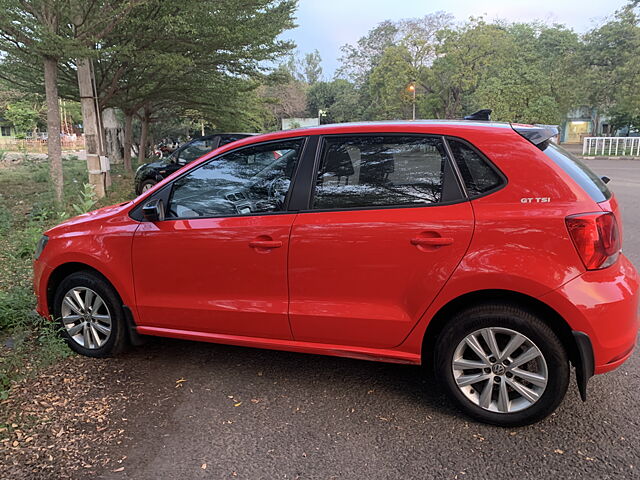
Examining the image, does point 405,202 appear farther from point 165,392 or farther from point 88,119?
point 88,119

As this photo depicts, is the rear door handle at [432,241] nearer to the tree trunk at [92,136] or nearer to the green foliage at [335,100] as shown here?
the tree trunk at [92,136]

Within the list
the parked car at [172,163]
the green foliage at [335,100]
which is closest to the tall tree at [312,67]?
the green foliage at [335,100]

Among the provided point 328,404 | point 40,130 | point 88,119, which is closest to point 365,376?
point 328,404

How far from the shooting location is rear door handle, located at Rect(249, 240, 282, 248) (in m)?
3.13

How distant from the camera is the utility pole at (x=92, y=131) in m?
11.8

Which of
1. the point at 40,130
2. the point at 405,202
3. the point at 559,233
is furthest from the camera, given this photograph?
the point at 40,130

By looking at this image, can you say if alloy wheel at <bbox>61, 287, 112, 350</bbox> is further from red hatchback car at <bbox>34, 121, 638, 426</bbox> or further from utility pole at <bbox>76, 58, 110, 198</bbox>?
utility pole at <bbox>76, 58, 110, 198</bbox>

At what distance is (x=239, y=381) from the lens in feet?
11.6

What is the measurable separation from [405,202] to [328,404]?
1418 millimetres

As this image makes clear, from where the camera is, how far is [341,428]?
293 centimetres

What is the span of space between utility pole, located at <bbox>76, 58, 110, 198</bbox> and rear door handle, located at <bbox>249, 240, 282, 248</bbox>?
1015 cm

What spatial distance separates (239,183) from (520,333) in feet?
6.89

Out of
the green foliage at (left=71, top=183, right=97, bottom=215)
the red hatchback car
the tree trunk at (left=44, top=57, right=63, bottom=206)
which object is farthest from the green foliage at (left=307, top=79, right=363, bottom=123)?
the red hatchback car

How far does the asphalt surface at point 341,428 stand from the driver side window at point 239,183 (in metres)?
1.25
